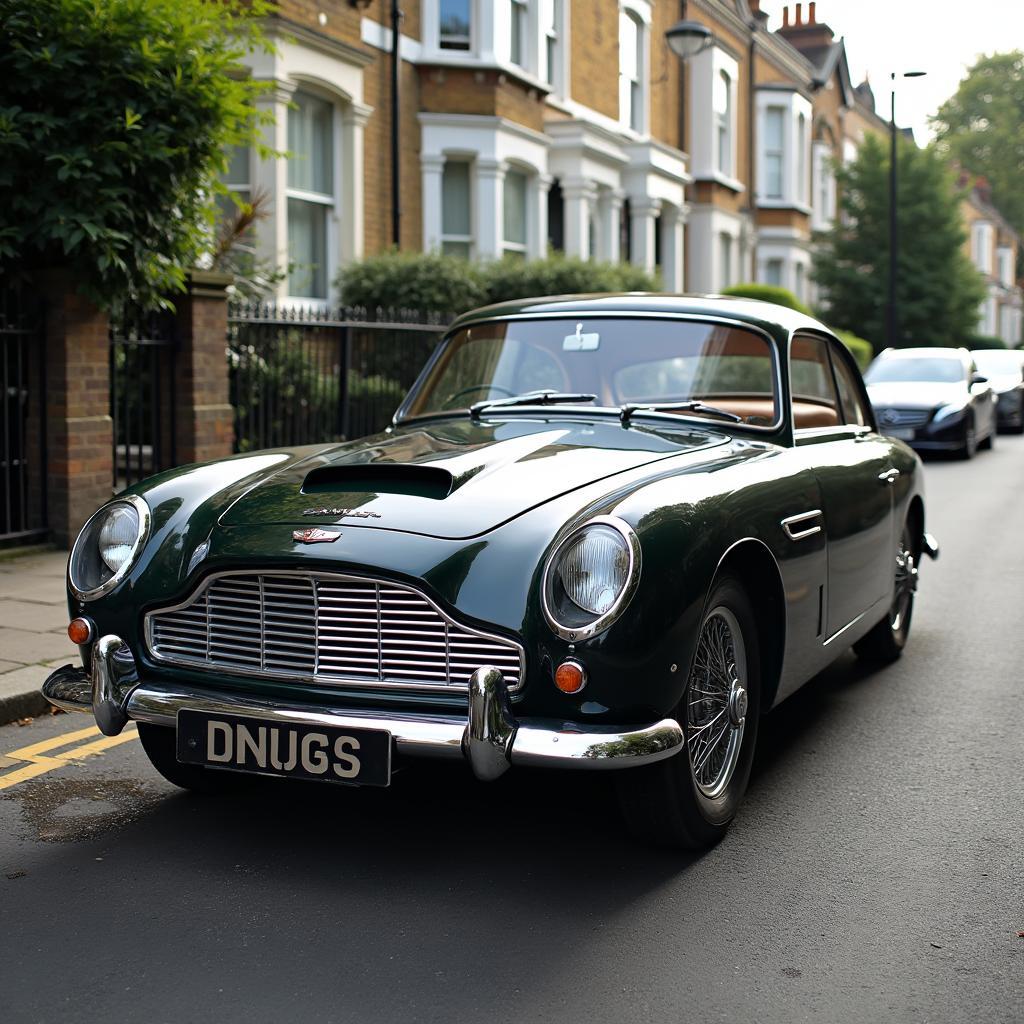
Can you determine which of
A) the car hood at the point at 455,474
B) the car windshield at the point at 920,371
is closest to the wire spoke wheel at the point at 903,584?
the car hood at the point at 455,474

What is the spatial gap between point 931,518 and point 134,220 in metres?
7.07

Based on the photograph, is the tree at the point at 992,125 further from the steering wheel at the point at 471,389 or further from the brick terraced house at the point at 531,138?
the steering wheel at the point at 471,389

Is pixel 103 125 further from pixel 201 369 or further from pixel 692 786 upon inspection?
pixel 692 786

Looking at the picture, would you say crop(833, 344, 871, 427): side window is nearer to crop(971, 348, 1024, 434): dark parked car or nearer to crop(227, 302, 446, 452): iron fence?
crop(227, 302, 446, 452): iron fence

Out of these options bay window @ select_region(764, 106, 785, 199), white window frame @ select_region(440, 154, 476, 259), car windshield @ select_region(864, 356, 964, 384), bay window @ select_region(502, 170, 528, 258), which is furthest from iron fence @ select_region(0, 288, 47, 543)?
bay window @ select_region(764, 106, 785, 199)

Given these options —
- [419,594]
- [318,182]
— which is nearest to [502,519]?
[419,594]

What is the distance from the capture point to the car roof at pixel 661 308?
16.9ft

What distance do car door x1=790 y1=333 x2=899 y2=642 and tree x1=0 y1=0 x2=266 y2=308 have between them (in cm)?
457

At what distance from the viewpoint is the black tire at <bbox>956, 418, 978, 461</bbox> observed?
17859 millimetres

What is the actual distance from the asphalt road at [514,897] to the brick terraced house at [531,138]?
22.9ft

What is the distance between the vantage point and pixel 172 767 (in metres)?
4.32

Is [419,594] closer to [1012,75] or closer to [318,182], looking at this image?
[318,182]

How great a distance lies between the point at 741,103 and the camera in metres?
31.7

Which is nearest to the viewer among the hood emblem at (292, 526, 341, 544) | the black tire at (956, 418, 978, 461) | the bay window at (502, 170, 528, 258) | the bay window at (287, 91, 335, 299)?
the hood emblem at (292, 526, 341, 544)
